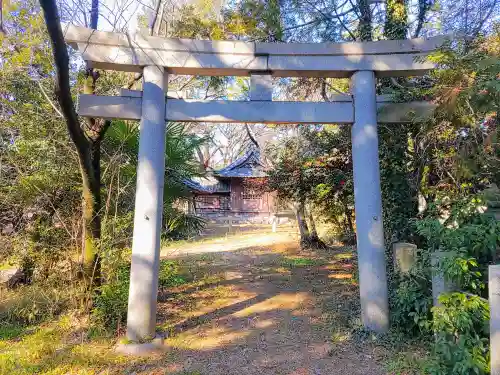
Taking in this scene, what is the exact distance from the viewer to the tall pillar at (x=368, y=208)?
390 cm

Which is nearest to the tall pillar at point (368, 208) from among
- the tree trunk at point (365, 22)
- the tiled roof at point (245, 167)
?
the tree trunk at point (365, 22)

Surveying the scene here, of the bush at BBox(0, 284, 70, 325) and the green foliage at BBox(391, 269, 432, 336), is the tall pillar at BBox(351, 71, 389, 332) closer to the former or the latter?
the green foliage at BBox(391, 269, 432, 336)

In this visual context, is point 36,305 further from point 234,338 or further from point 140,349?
point 234,338

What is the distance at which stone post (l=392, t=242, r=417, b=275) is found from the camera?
399cm

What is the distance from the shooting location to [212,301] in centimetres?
546

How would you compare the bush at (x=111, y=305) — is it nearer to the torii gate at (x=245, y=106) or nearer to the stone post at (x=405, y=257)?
the torii gate at (x=245, y=106)

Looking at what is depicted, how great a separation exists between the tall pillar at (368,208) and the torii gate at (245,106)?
11 mm

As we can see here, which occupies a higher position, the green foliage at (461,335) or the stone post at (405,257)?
the stone post at (405,257)

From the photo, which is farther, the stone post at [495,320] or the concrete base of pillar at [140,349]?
the concrete base of pillar at [140,349]

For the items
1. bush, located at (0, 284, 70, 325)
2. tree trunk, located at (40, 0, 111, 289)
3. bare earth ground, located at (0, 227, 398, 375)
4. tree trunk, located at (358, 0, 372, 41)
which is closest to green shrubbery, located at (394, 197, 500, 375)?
bare earth ground, located at (0, 227, 398, 375)

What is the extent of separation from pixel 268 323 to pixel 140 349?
160cm

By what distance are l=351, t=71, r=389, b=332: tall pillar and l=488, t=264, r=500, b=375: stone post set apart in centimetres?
138

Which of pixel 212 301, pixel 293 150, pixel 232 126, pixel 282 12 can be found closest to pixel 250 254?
pixel 293 150

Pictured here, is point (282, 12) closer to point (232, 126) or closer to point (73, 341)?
point (73, 341)
